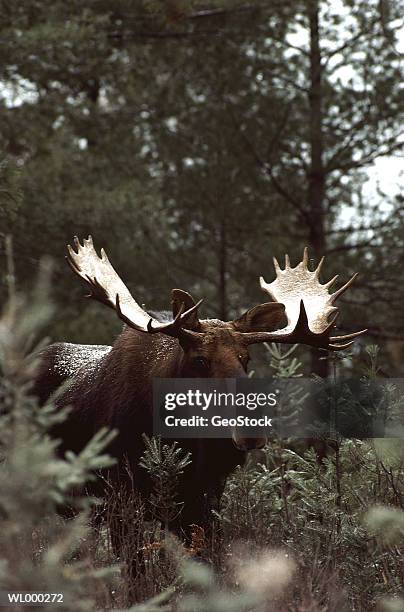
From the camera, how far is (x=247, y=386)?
5.58 m

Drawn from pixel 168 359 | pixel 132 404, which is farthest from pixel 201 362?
pixel 132 404

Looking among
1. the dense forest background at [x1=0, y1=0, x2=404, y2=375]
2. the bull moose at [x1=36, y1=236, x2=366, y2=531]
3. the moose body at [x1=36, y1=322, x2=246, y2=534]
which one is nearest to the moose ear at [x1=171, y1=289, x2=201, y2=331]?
the bull moose at [x1=36, y1=236, x2=366, y2=531]

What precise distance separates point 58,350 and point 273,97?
644 centimetres

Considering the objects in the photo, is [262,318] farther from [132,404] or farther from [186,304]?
[132,404]

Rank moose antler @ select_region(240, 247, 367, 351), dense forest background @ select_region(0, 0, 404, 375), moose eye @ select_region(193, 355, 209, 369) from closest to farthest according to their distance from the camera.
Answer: moose eye @ select_region(193, 355, 209, 369)
moose antler @ select_region(240, 247, 367, 351)
dense forest background @ select_region(0, 0, 404, 375)

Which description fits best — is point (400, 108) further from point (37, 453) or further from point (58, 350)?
point (37, 453)

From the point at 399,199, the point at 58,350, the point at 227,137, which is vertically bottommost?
the point at 58,350

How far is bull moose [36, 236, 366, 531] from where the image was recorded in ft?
18.4

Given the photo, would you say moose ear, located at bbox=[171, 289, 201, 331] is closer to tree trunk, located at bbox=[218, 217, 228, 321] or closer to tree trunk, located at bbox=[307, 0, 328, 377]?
tree trunk, located at bbox=[218, 217, 228, 321]

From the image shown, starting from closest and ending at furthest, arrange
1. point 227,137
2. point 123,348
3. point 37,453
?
point 37,453 < point 123,348 < point 227,137

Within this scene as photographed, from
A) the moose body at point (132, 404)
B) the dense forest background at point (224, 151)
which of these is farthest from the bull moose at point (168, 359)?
the dense forest background at point (224, 151)

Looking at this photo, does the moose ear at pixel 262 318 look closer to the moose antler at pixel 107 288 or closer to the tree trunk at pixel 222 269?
the moose antler at pixel 107 288

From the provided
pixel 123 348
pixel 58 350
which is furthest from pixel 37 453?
pixel 58 350

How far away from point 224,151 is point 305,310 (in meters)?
7.17
